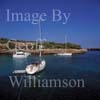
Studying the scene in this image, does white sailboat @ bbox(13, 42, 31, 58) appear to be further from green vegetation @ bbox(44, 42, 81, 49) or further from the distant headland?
green vegetation @ bbox(44, 42, 81, 49)

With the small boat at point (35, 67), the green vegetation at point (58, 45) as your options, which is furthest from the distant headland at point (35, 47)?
the small boat at point (35, 67)

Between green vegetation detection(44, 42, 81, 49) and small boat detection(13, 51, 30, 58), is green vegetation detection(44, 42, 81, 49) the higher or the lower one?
the higher one

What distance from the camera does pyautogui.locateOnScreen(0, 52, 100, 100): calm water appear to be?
3.08 metres

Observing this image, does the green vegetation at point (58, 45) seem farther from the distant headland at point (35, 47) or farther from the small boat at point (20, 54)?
the small boat at point (20, 54)

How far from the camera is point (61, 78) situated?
3086mm

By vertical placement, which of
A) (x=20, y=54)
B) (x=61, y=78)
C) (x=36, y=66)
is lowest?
(x=61, y=78)

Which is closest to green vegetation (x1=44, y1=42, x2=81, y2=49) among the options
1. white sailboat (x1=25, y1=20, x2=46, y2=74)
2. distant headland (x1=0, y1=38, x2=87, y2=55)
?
distant headland (x1=0, y1=38, x2=87, y2=55)

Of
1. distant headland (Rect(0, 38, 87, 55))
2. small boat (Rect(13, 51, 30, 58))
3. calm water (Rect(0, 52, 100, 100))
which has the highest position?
distant headland (Rect(0, 38, 87, 55))

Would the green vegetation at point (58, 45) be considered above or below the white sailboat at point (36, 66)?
above

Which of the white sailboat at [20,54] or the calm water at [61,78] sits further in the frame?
the white sailboat at [20,54]

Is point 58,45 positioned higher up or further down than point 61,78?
higher up

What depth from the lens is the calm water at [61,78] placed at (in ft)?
10.1

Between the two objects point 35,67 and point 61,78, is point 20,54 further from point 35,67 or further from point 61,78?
point 61,78

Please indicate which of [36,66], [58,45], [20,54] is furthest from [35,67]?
[58,45]
